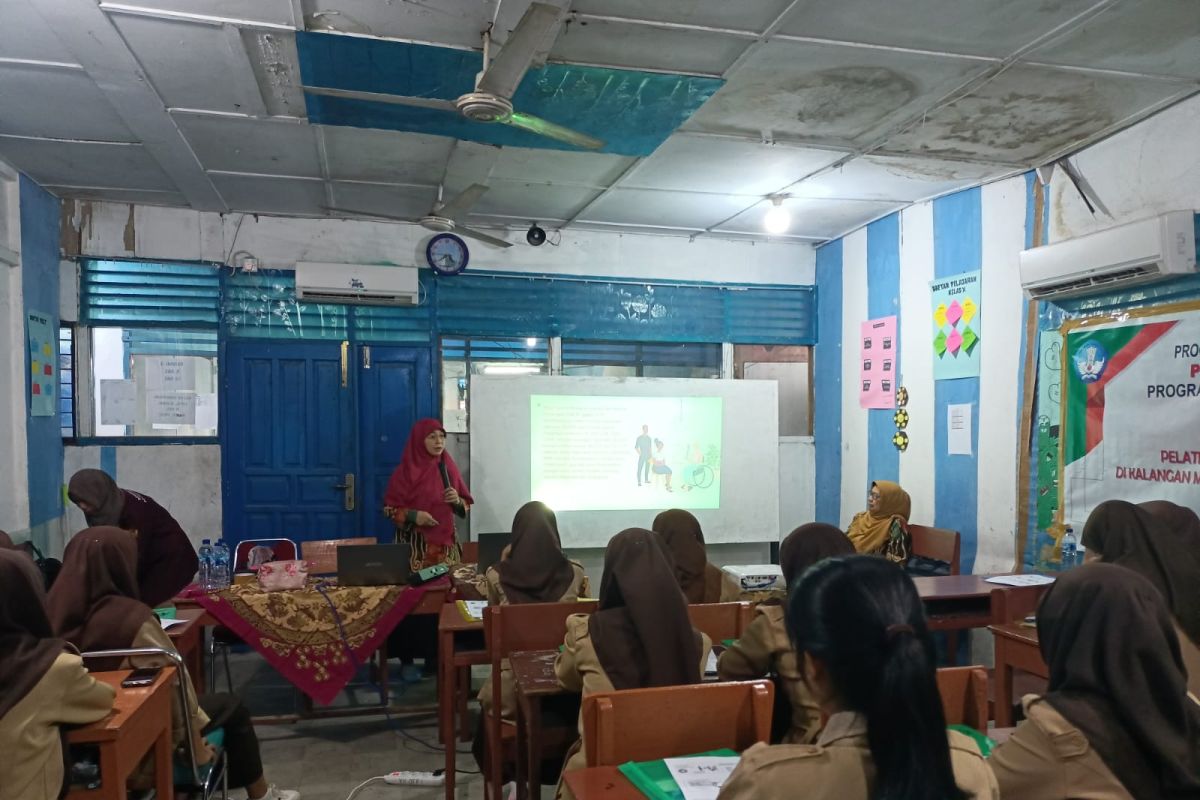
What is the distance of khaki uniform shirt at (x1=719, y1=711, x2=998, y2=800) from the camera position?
1.07 meters

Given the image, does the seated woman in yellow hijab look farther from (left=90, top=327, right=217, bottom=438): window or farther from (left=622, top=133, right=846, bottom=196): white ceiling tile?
(left=90, top=327, right=217, bottom=438): window

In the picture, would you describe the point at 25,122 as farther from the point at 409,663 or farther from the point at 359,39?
the point at 409,663

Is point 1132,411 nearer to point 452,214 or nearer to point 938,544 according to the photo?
point 938,544

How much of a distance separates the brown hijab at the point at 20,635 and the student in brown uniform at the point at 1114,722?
2.09m

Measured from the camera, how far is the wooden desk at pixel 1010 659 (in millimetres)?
2834

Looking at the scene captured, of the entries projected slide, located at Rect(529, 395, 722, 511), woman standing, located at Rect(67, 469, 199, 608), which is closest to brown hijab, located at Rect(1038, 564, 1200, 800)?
woman standing, located at Rect(67, 469, 199, 608)

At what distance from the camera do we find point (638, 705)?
1680 mm

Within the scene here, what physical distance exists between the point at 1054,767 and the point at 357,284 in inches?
199

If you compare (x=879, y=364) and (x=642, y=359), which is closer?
(x=879, y=364)

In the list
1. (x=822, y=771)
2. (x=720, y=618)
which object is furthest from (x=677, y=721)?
(x=720, y=618)

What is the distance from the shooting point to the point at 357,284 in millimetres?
5547

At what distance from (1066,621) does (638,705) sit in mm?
896

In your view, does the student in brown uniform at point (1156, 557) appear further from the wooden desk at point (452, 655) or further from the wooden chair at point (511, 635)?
the wooden desk at point (452, 655)

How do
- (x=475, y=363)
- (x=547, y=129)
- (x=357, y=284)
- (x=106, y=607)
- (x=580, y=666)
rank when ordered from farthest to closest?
(x=475, y=363) → (x=357, y=284) → (x=547, y=129) → (x=106, y=607) → (x=580, y=666)
